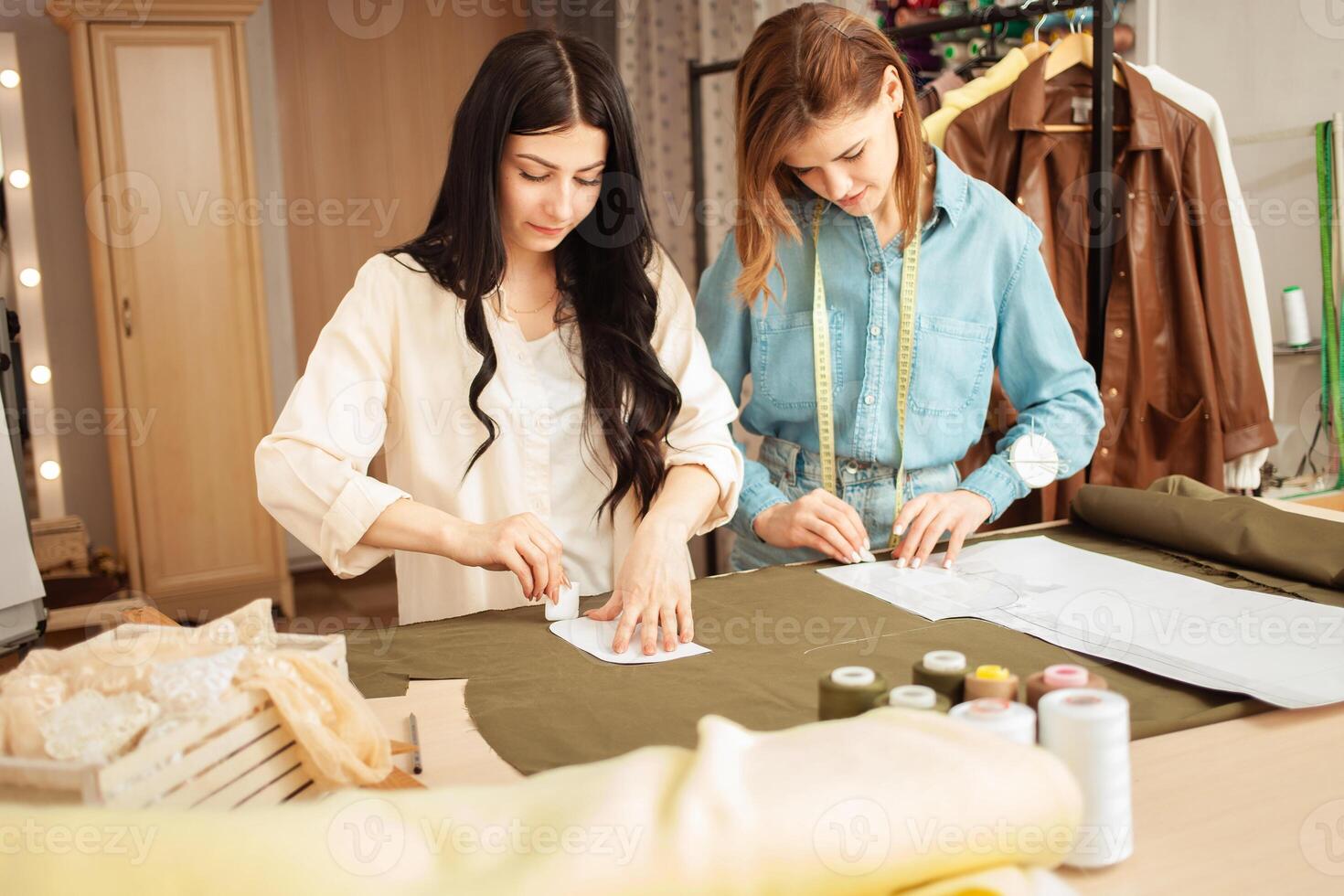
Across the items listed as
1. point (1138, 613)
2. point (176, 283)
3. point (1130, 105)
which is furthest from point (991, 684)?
point (176, 283)

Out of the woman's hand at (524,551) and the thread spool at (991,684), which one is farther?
the woman's hand at (524,551)

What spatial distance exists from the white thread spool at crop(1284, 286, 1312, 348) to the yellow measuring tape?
3.87ft

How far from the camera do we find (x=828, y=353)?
1.84m

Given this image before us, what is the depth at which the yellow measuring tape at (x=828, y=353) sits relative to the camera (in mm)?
1812

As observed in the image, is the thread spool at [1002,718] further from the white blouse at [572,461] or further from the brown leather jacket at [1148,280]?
the brown leather jacket at [1148,280]

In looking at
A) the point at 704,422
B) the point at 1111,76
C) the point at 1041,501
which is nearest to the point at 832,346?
the point at 704,422

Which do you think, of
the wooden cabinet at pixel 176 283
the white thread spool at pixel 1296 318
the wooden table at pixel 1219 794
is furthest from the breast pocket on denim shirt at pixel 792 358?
the wooden cabinet at pixel 176 283

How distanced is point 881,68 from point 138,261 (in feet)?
10.6

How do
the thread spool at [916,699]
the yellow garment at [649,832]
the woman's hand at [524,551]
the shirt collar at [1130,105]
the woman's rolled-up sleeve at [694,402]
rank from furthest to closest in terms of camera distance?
the shirt collar at [1130,105], the woman's rolled-up sleeve at [694,402], the woman's hand at [524,551], the thread spool at [916,699], the yellow garment at [649,832]

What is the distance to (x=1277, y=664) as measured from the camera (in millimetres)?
1143

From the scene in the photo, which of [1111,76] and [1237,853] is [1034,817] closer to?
[1237,853]

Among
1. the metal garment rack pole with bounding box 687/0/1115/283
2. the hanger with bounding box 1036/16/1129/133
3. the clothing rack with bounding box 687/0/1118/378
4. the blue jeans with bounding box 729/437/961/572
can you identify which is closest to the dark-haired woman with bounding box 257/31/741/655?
the blue jeans with bounding box 729/437/961/572

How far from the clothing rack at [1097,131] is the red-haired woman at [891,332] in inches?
22.5

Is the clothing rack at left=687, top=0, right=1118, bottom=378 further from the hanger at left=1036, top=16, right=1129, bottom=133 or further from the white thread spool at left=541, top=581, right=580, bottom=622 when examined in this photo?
the white thread spool at left=541, top=581, right=580, bottom=622
